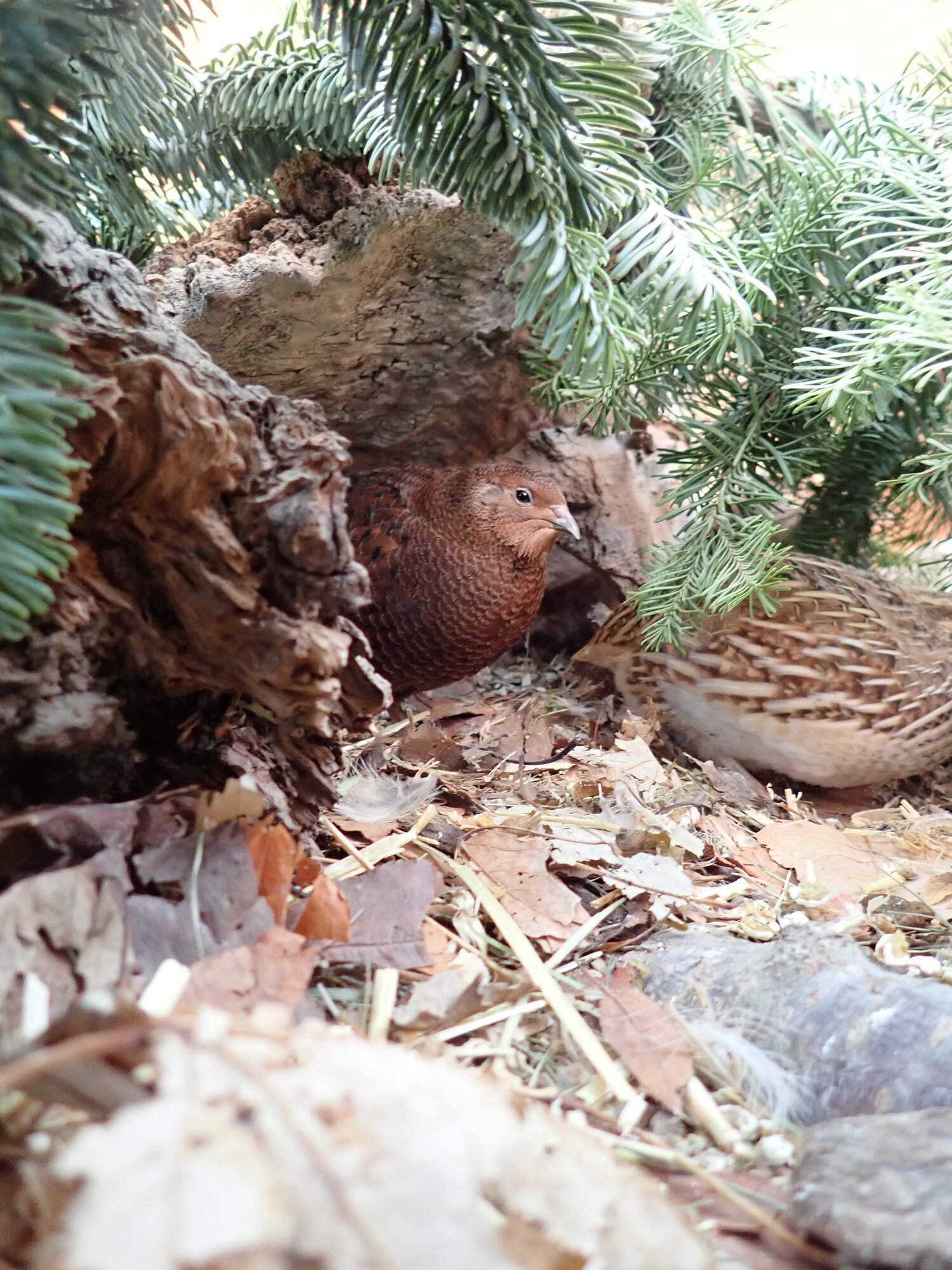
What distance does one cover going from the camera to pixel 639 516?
335 cm

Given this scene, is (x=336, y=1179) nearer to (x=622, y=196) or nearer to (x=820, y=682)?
(x=622, y=196)

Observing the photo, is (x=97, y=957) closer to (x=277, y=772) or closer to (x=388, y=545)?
(x=277, y=772)

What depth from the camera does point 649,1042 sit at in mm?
1352

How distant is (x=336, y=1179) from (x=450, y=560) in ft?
7.20

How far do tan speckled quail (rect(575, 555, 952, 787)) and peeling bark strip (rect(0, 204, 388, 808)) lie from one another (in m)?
1.75

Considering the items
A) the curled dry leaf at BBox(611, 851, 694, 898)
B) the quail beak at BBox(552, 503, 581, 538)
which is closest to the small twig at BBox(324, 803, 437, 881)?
the curled dry leaf at BBox(611, 851, 694, 898)

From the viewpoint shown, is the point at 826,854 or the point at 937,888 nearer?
the point at 937,888

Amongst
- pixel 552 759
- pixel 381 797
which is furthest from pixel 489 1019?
pixel 552 759

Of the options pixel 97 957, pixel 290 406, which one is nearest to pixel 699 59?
pixel 290 406

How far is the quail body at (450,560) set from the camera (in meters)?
2.73

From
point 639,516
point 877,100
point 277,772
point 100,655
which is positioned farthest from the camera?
point 639,516

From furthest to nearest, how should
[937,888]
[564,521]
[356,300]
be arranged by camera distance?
[564,521] → [356,300] → [937,888]

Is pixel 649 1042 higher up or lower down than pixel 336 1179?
lower down

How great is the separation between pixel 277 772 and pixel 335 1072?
2.59 feet
